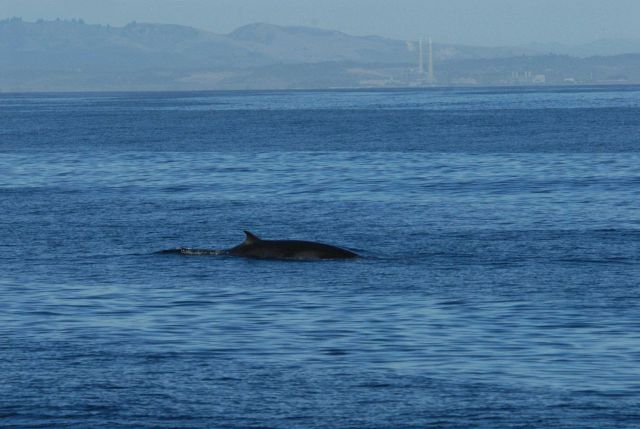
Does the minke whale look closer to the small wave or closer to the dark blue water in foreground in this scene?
the small wave

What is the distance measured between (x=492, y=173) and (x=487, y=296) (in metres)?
34.3

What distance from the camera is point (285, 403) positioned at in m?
16.5

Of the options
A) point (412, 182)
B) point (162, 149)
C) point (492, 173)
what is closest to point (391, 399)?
point (412, 182)

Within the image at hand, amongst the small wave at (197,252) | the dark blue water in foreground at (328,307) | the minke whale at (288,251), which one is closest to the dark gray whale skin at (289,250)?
the minke whale at (288,251)

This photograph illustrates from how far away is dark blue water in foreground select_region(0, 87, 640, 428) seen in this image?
1642 centimetres

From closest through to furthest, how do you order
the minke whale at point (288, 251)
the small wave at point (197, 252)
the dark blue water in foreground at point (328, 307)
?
the dark blue water in foreground at point (328, 307) → the minke whale at point (288, 251) → the small wave at point (197, 252)

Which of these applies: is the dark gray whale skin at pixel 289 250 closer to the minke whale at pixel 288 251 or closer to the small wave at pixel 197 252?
the minke whale at pixel 288 251

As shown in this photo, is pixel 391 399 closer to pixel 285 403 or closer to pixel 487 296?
pixel 285 403

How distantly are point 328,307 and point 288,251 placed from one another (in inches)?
247

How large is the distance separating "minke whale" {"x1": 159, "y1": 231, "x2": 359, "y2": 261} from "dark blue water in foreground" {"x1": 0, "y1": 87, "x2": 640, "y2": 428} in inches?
21.2

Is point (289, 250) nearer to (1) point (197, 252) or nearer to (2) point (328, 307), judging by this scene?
(1) point (197, 252)

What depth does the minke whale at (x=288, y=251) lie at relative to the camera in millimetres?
29016

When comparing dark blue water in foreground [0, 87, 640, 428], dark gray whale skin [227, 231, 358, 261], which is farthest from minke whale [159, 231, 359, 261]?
dark blue water in foreground [0, 87, 640, 428]

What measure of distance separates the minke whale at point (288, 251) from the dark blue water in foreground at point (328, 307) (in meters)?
0.54
